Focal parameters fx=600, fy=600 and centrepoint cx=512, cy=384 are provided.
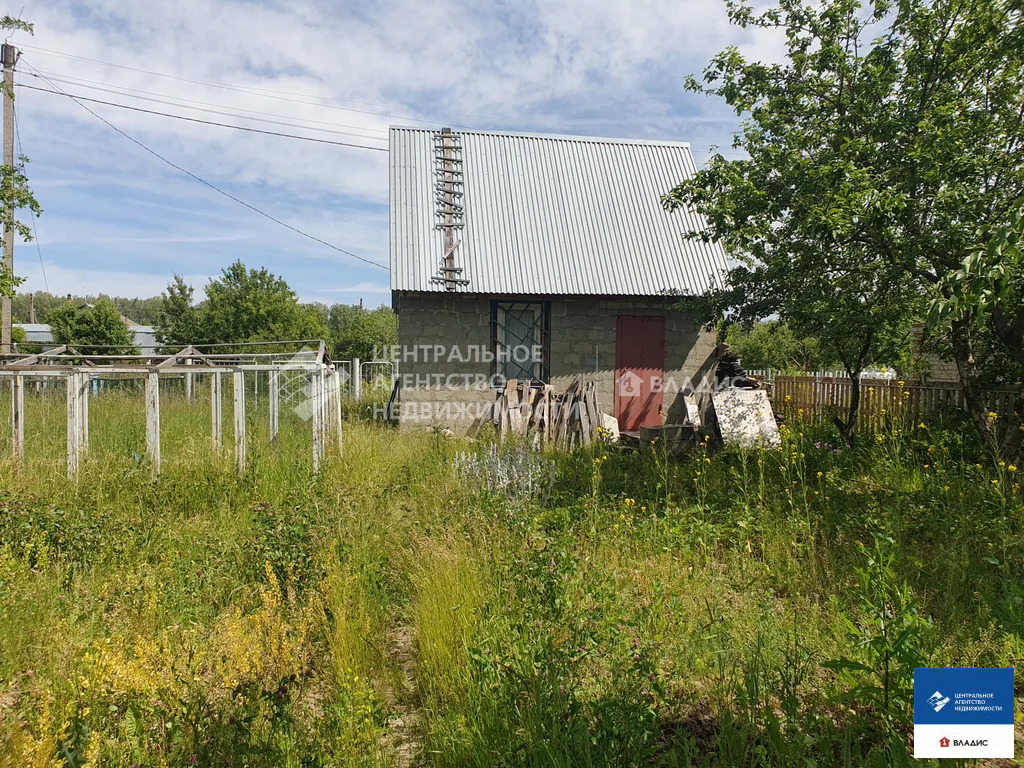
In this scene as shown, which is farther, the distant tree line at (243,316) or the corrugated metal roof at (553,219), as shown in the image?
the distant tree line at (243,316)

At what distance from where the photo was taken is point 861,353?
1010cm

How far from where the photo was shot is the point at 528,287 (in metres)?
11.8

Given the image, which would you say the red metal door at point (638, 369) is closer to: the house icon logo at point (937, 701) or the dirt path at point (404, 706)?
the dirt path at point (404, 706)

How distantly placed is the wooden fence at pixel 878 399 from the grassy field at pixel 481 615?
2.90 m

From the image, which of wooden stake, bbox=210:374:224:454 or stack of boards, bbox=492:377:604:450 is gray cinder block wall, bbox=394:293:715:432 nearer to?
stack of boards, bbox=492:377:604:450

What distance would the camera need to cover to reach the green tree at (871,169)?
654cm

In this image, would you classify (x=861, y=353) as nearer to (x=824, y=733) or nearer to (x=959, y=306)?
(x=959, y=306)

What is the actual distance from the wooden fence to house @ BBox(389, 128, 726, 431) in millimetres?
2638

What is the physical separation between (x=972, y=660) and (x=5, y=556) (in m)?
6.35

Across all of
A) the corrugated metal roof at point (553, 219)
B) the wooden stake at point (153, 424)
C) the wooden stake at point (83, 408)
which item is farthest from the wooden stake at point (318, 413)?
the corrugated metal roof at point (553, 219)

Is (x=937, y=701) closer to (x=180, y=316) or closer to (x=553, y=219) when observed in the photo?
(x=553, y=219)

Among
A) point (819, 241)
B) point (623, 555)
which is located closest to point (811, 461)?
point (819, 241)

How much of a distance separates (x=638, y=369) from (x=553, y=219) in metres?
3.88

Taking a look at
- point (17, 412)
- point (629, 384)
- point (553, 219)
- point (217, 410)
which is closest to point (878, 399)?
point (629, 384)
